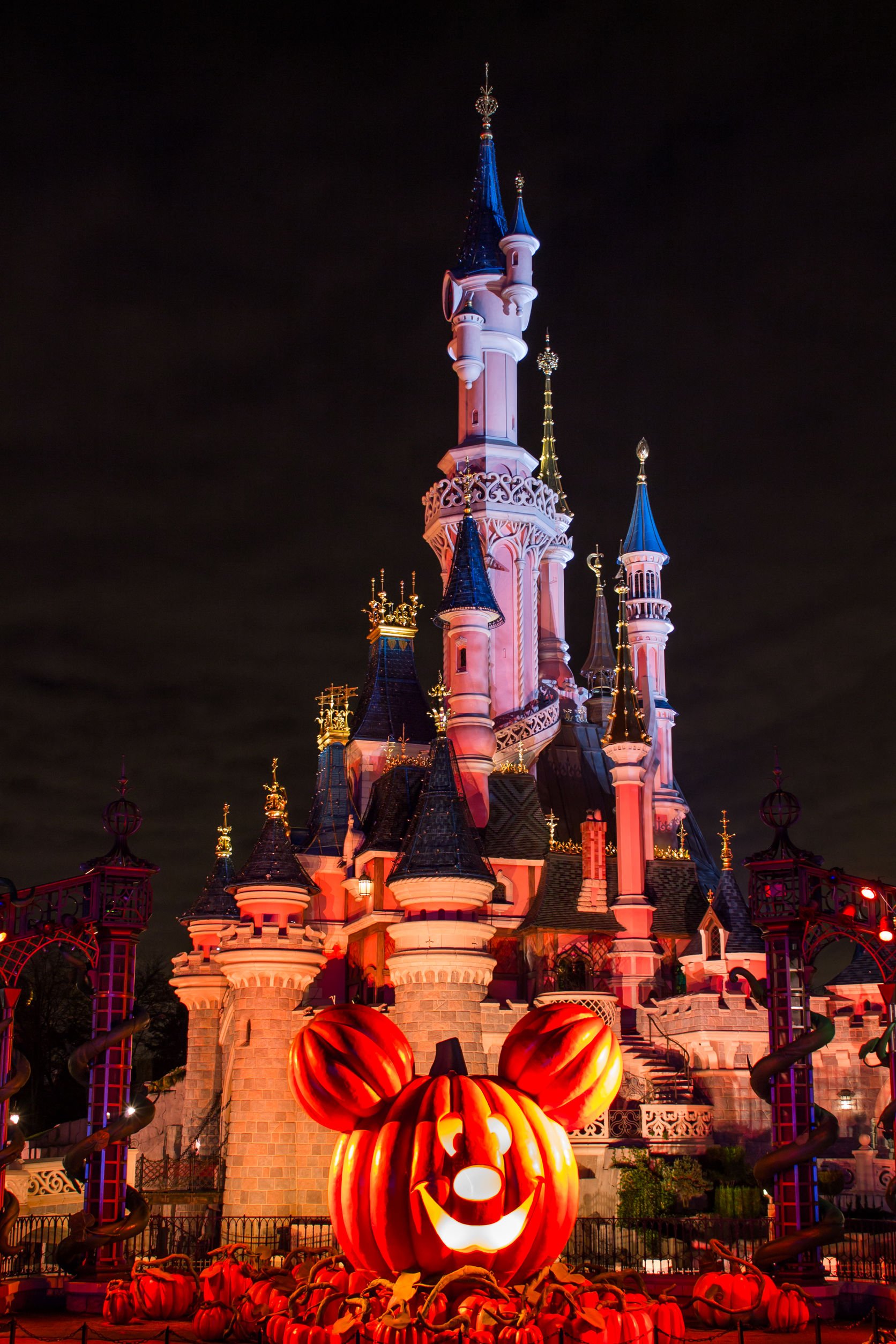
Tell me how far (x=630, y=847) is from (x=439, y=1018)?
24.9ft

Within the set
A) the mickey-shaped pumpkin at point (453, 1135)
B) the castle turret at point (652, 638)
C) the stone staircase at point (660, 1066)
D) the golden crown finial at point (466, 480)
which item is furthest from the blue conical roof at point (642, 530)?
the mickey-shaped pumpkin at point (453, 1135)

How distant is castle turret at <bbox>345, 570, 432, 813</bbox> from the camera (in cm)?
3422

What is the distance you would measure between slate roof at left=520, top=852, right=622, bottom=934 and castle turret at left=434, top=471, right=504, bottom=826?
73.2 inches

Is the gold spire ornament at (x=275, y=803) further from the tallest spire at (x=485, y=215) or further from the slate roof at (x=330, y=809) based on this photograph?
the tallest spire at (x=485, y=215)

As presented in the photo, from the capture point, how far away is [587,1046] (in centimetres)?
1255

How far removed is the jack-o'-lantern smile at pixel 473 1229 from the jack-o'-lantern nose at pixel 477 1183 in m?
0.22

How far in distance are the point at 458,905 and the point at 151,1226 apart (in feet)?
23.5

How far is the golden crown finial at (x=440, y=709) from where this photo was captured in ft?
93.0

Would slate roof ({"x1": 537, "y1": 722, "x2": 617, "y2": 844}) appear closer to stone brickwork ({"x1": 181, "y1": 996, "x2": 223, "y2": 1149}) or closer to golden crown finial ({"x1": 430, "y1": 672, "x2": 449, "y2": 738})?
golden crown finial ({"x1": 430, "y1": 672, "x2": 449, "y2": 738})

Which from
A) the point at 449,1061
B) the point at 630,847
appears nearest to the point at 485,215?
the point at 630,847

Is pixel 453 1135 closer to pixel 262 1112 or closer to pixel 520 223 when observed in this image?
pixel 262 1112

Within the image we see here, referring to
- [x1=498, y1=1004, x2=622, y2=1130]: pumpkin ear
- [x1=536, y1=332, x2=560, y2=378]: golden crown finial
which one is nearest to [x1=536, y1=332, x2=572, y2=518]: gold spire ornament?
[x1=536, y1=332, x2=560, y2=378]: golden crown finial

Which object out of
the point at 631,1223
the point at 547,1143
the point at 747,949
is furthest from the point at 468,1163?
the point at 747,949

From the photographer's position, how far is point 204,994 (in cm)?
3259
